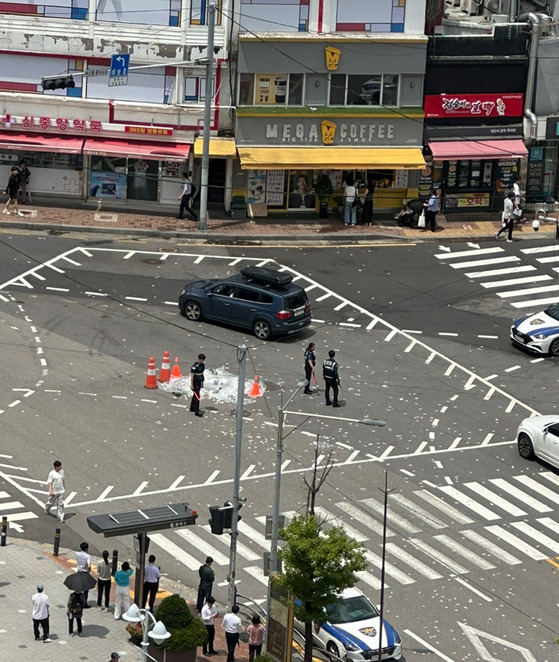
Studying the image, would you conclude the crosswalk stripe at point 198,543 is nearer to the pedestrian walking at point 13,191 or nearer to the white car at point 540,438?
the white car at point 540,438

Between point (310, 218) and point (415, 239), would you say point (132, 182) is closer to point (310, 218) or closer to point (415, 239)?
point (310, 218)

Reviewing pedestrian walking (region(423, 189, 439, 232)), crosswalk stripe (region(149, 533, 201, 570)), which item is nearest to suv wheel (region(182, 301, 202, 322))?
pedestrian walking (region(423, 189, 439, 232))

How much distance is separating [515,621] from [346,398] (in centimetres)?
1275

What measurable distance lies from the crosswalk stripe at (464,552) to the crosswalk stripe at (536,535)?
1861 mm

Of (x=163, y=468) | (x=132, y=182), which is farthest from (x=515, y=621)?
(x=132, y=182)

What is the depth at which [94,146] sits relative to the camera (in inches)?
2400

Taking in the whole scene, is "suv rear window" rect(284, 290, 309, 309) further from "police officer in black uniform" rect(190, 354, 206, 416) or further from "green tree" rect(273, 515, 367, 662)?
"green tree" rect(273, 515, 367, 662)

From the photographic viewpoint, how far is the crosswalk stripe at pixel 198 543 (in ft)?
122

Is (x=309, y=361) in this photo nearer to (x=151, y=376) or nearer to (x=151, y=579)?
(x=151, y=376)

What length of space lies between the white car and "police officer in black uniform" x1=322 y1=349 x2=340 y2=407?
5455 mm

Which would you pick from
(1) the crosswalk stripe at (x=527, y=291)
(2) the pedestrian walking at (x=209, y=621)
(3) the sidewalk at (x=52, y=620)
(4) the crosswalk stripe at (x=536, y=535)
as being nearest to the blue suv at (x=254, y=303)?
(1) the crosswalk stripe at (x=527, y=291)

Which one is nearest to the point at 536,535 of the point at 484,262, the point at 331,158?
the point at 484,262

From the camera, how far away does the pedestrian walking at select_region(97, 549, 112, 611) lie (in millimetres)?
34406

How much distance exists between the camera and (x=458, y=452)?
43500 mm
